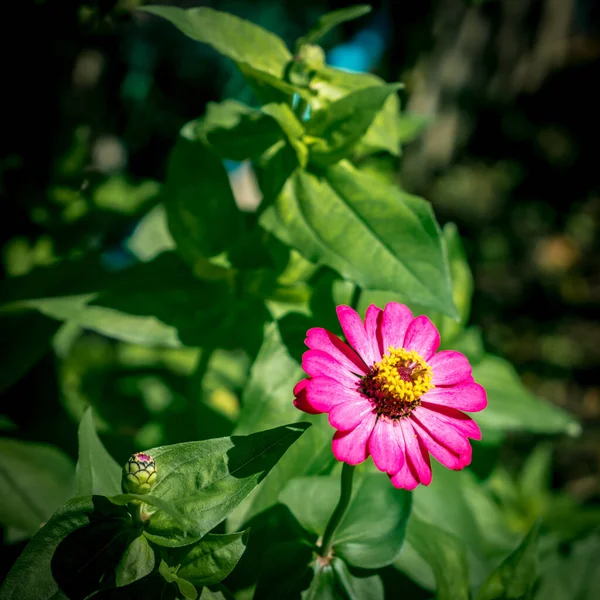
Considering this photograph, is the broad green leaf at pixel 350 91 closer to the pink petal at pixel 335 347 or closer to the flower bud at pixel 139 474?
the pink petal at pixel 335 347

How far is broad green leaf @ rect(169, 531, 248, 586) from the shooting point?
589mm

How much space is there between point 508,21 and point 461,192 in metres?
0.77

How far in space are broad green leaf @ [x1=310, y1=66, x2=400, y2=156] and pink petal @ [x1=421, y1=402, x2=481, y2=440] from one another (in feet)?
1.41

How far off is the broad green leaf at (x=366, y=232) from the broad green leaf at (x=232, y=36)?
17 cm

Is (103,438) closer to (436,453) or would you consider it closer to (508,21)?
(436,453)

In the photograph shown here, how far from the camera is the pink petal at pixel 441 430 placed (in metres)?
0.60

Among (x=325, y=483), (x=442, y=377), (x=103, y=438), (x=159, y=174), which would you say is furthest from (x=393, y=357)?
(x=159, y=174)

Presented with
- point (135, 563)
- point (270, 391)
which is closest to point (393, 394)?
point (270, 391)

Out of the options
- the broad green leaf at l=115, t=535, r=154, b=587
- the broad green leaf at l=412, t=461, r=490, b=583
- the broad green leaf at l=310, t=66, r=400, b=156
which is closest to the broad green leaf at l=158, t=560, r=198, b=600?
the broad green leaf at l=115, t=535, r=154, b=587

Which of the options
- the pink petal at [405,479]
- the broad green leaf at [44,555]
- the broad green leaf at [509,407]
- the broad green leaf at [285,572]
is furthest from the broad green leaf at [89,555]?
the broad green leaf at [509,407]

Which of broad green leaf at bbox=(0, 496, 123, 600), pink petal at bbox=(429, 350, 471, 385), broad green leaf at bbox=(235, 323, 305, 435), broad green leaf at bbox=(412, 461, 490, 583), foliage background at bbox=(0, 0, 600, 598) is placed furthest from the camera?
foliage background at bbox=(0, 0, 600, 598)

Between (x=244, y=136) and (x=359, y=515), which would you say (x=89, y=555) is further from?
(x=244, y=136)

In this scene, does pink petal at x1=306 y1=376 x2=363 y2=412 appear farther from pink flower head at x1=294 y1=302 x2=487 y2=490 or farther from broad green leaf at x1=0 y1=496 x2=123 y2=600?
broad green leaf at x1=0 y1=496 x2=123 y2=600

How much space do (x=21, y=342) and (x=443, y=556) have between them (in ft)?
2.60
